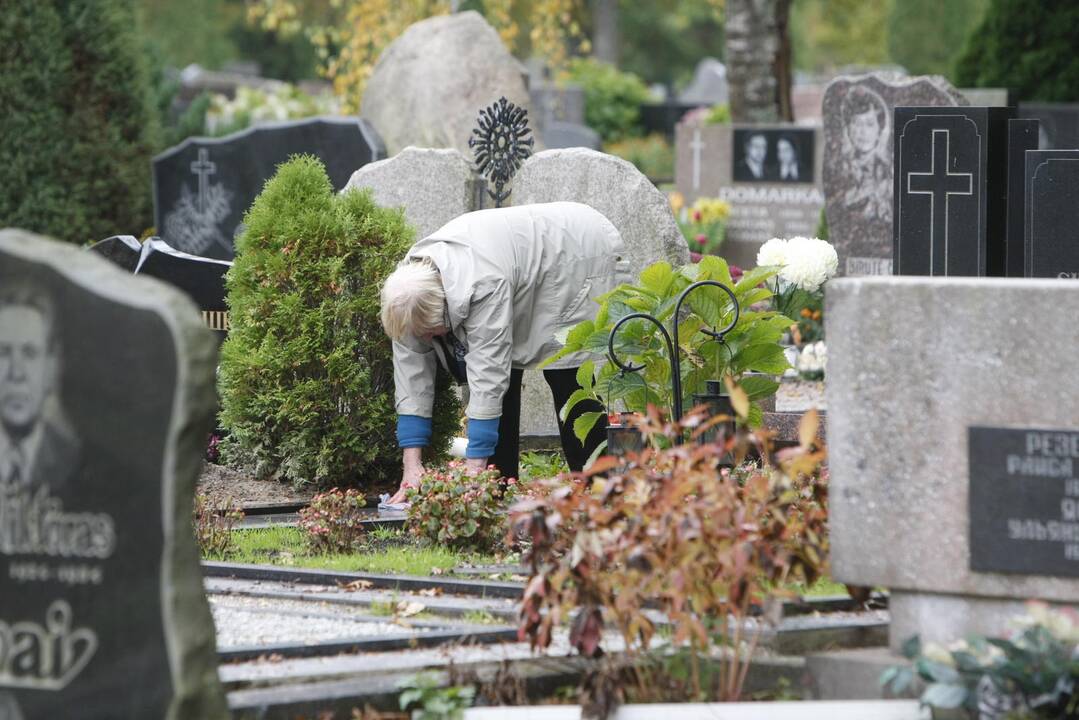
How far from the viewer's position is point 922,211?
7.17 metres

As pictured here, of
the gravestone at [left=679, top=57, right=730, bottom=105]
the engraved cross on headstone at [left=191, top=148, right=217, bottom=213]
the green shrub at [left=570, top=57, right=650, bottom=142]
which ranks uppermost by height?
the gravestone at [left=679, top=57, right=730, bottom=105]

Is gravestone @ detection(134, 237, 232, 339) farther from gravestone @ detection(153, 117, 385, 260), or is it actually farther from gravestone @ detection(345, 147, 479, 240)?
gravestone @ detection(153, 117, 385, 260)

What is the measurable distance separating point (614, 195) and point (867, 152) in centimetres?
427

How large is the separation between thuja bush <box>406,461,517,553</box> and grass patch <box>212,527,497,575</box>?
0.21 ft

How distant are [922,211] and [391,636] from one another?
13.4 ft

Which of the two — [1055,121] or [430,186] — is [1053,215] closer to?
[430,186]

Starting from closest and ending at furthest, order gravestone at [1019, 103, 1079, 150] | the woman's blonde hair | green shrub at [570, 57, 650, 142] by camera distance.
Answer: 1. the woman's blonde hair
2. gravestone at [1019, 103, 1079, 150]
3. green shrub at [570, 57, 650, 142]

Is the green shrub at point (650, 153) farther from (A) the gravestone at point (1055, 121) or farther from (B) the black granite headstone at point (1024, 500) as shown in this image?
(B) the black granite headstone at point (1024, 500)

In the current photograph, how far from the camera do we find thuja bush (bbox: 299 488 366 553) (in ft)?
17.3

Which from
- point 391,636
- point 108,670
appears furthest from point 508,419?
point 108,670

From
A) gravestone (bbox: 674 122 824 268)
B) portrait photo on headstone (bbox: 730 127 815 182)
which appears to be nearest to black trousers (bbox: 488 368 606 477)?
gravestone (bbox: 674 122 824 268)

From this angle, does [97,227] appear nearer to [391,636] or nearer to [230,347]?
[230,347]

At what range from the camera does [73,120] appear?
39.6ft

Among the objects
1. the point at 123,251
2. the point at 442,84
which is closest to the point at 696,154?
the point at 442,84
